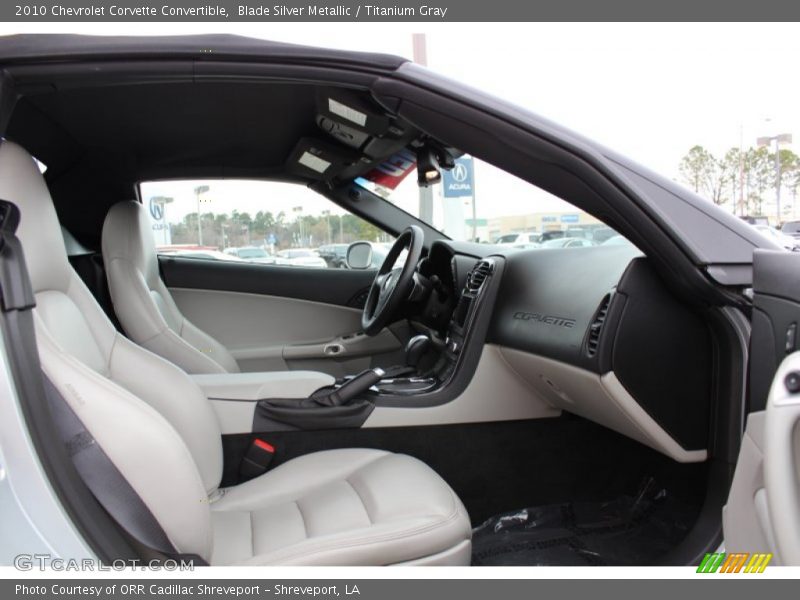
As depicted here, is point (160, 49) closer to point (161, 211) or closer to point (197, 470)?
point (197, 470)

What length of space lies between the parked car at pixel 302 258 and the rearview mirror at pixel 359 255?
16cm

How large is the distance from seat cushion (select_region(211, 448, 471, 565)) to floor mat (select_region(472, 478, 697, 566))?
43cm

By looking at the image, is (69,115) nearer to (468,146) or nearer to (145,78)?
(145,78)

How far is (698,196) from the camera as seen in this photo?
1.30 meters

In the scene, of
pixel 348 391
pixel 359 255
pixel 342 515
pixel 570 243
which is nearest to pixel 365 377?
pixel 348 391

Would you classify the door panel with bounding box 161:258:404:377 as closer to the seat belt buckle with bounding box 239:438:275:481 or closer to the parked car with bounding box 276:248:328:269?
the parked car with bounding box 276:248:328:269

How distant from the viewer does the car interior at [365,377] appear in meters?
1.26

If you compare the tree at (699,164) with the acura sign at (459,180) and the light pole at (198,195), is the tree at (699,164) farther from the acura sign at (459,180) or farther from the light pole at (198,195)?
the light pole at (198,195)

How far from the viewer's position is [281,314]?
135 inches

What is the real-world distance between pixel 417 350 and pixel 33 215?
155 centimetres

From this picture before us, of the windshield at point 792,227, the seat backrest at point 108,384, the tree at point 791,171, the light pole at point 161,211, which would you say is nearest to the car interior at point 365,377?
the seat backrest at point 108,384

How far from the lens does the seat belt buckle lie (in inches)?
70.4

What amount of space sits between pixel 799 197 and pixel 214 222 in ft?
8.46

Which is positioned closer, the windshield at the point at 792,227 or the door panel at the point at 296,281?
the windshield at the point at 792,227
